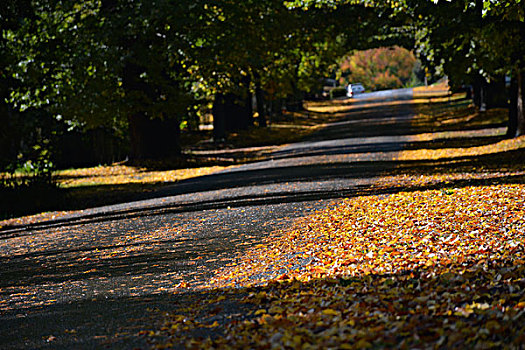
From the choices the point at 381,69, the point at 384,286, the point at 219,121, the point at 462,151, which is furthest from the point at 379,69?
the point at 384,286

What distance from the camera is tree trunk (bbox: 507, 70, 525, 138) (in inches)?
800

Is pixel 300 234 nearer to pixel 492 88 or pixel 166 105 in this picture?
pixel 166 105

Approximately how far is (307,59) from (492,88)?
10242 millimetres

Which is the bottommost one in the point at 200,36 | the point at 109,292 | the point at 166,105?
the point at 109,292

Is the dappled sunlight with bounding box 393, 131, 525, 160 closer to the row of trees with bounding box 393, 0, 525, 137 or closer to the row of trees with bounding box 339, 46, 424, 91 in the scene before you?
the row of trees with bounding box 393, 0, 525, 137

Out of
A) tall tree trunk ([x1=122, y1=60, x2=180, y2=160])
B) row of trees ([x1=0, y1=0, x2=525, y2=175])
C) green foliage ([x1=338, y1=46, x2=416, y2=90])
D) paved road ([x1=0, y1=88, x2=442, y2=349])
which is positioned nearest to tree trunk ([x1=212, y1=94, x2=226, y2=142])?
row of trees ([x1=0, y1=0, x2=525, y2=175])

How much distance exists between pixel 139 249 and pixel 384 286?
4.52 m

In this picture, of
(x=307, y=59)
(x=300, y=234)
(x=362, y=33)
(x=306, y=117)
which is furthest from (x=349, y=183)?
(x=306, y=117)

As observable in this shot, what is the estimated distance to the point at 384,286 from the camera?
6.09 m

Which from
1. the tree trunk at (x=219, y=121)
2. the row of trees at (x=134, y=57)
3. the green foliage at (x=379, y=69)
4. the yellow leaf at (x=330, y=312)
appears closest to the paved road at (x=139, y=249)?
the yellow leaf at (x=330, y=312)

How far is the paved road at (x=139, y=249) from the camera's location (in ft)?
20.6

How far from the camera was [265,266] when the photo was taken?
7738 millimetres

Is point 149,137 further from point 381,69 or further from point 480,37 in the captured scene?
point 381,69

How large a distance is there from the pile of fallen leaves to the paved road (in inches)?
23.1
